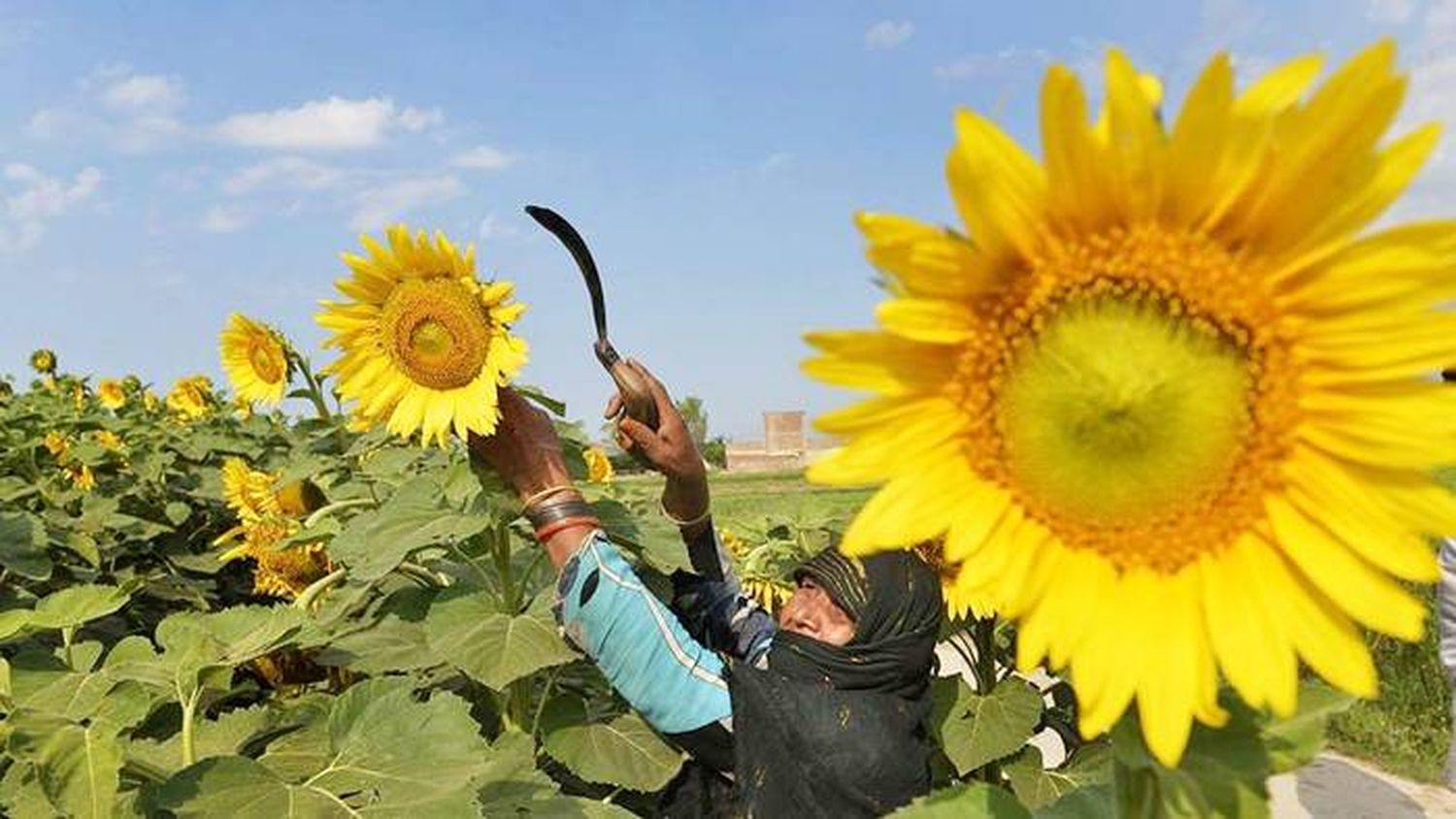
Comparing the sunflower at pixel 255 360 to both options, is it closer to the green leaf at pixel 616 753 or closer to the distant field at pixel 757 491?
the green leaf at pixel 616 753

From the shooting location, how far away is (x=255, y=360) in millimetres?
3826

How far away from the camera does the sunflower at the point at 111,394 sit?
889cm

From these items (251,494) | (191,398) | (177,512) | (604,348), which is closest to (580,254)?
(604,348)

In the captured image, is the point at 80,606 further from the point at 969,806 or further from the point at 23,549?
the point at 969,806

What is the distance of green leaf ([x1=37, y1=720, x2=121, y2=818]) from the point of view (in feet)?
5.26

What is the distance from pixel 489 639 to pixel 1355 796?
15.4ft

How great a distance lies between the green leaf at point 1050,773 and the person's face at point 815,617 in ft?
3.75

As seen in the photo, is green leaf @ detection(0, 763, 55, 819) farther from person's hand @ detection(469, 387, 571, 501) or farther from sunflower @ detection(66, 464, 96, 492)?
sunflower @ detection(66, 464, 96, 492)

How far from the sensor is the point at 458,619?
8.52 feet

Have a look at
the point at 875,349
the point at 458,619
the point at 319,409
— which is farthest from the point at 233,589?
the point at 875,349

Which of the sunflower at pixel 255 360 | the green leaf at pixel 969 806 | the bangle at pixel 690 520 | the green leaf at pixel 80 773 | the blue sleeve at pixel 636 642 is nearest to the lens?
the green leaf at pixel 969 806

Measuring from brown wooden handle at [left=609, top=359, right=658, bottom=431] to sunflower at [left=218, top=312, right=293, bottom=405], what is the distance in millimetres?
1739

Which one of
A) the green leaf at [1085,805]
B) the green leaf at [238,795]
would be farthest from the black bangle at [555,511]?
the green leaf at [1085,805]

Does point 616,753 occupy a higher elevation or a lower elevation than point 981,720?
higher
